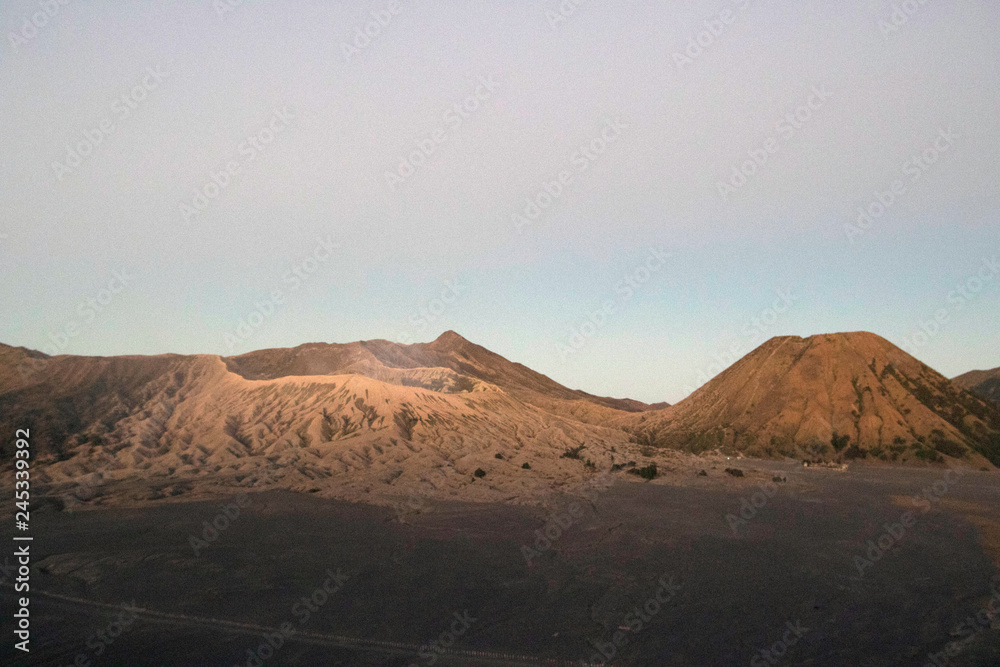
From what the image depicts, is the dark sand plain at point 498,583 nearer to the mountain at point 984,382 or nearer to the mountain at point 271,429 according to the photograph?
the mountain at point 271,429

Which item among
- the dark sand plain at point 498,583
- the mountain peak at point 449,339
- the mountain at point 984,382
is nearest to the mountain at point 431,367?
the mountain peak at point 449,339

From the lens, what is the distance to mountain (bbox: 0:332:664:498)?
4444cm

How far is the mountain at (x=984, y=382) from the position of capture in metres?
120

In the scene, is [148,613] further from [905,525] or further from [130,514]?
[905,525]

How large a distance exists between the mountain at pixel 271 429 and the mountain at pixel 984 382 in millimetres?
91601

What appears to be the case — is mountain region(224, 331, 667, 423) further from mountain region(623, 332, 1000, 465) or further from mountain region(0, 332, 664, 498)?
mountain region(623, 332, 1000, 465)

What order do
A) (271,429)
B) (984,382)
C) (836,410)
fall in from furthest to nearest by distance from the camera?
(984,382) < (836,410) < (271,429)

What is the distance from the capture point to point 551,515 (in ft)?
113

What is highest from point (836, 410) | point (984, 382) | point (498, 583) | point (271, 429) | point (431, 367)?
point (984, 382)

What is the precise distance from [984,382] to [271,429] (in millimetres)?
141466

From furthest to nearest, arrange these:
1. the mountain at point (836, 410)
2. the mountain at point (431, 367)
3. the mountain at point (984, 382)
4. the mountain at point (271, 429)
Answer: the mountain at point (984, 382), the mountain at point (431, 367), the mountain at point (836, 410), the mountain at point (271, 429)

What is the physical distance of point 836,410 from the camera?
75.9 meters

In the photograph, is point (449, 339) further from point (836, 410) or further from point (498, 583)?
point (498, 583)

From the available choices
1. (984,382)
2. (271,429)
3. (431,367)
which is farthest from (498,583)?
(984,382)
